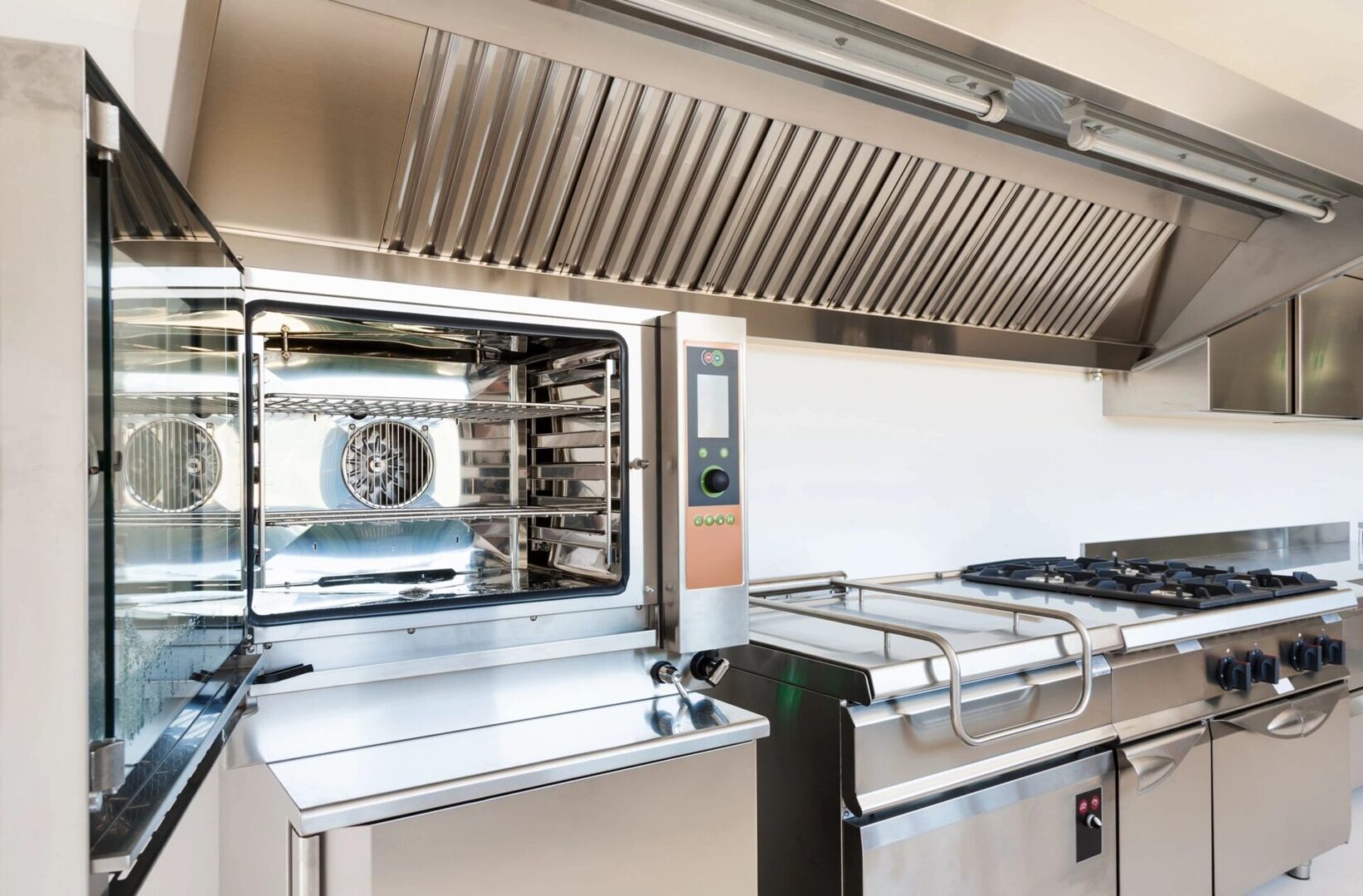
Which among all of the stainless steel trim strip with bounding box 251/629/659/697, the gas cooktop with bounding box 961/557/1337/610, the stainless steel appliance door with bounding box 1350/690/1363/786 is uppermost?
the stainless steel trim strip with bounding box 251/629/659/697

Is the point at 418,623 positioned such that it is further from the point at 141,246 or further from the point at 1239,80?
the point at 1239,80

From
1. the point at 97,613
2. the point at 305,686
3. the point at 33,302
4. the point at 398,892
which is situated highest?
the point at 33,302

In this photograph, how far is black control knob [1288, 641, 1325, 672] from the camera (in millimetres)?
2404

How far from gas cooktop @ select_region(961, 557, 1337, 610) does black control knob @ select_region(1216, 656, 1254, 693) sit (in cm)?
15

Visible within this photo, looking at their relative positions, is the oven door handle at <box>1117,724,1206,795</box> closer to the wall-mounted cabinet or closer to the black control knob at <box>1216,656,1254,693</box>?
the black control knob at <box>1216,656,1254,693</box>

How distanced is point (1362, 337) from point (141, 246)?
4384 mm

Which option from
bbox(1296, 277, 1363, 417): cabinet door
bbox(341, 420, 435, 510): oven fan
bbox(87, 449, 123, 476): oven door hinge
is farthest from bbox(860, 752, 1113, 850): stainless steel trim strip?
bbox(1296, 277, 1363, 417): cabinet door

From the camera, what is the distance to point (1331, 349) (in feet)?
11.3

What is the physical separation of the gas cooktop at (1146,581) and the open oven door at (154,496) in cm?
222

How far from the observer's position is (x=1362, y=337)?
358 centimetres

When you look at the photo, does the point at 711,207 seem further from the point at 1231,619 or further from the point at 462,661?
the point at 1231,619

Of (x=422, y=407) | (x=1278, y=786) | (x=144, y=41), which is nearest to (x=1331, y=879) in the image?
(x=1278, y=786)

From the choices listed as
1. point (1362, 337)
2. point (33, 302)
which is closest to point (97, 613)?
point (33, 302)

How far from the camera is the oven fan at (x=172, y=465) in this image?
79 centimetres
